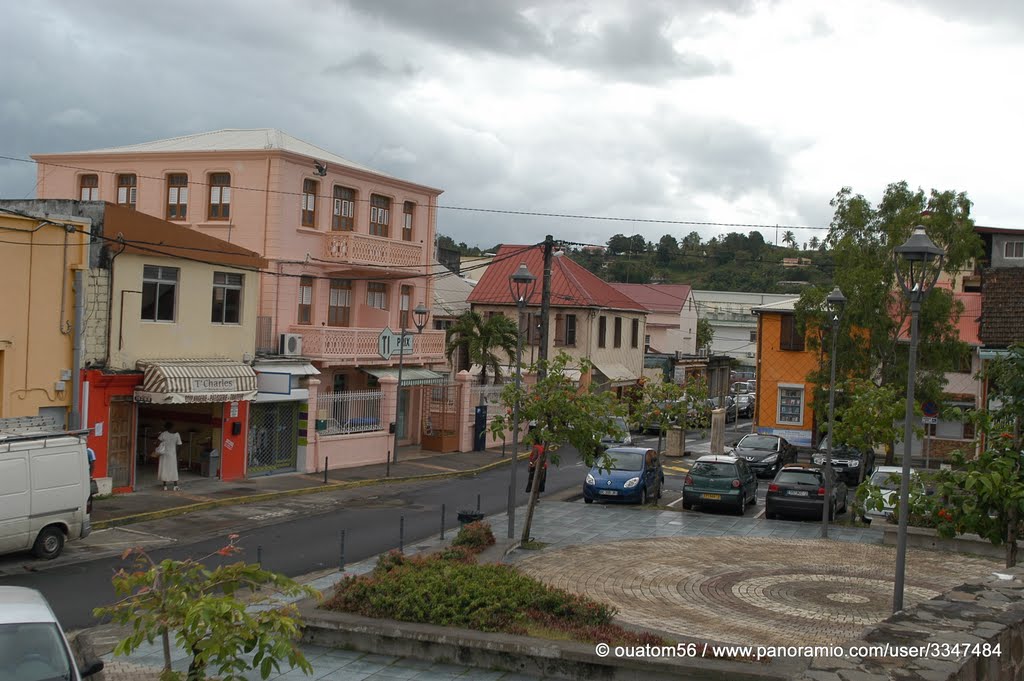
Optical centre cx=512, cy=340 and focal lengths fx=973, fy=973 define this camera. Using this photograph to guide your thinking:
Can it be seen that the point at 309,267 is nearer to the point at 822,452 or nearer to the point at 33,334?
the point at 33,334

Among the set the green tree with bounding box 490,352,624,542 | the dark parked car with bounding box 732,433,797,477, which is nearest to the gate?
the green tree with bounding box 490,352,624,542

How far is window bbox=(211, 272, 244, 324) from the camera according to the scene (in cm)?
2772

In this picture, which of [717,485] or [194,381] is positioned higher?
[194,381]

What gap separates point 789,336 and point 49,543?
32631 mm

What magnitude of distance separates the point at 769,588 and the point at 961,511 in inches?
205

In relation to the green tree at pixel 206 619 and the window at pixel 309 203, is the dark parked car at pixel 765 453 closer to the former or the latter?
the window at pixel 309 203

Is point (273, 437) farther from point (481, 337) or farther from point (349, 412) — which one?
point (481, 337)

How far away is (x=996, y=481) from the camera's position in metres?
10.2

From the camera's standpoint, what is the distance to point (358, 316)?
121 feet

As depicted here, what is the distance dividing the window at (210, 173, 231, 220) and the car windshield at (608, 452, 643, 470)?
53.2ft

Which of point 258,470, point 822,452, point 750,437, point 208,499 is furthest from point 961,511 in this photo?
point 750,437

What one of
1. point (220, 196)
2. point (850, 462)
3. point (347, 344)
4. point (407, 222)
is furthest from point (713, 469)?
point (220, 196)

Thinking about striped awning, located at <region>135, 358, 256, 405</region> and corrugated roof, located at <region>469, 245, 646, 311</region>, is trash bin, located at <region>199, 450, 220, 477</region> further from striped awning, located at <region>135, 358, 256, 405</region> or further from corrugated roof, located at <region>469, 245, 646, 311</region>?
corrugated roof, located at <region>469, 245, 646, 311</region>

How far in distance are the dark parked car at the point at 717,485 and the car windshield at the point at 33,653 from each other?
18583 mm
